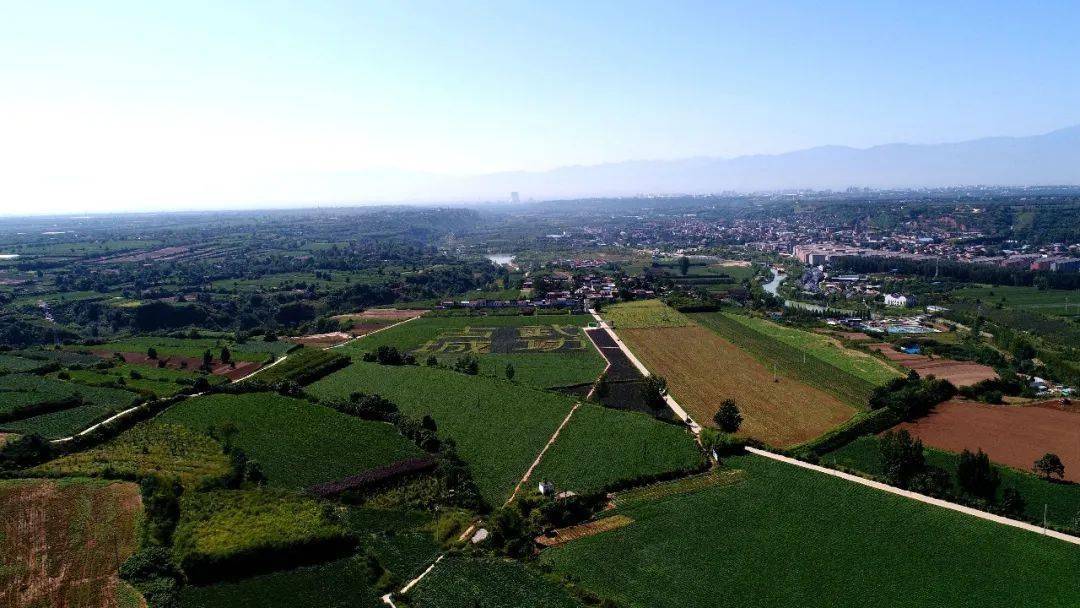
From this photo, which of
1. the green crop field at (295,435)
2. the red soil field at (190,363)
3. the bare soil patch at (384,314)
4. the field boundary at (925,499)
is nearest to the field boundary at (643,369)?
the field boundary at (925,499)

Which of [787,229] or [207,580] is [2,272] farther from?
[787,229]

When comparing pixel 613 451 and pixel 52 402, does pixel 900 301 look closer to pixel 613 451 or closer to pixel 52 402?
pixel 613 451

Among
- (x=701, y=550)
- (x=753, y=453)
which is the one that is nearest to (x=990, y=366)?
(x=753, y=453)

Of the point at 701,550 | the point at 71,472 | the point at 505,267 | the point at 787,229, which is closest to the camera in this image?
the point at 701,550

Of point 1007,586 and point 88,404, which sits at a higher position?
point 88,404

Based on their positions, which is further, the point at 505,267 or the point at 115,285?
the point at 505,267

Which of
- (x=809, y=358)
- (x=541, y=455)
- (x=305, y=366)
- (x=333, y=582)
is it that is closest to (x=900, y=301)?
(x=809, y=358)

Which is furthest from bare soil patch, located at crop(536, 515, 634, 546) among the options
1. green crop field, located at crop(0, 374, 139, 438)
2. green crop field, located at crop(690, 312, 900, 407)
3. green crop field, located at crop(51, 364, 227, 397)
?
green crop field, located at crop(51, 364, 227, 397)
